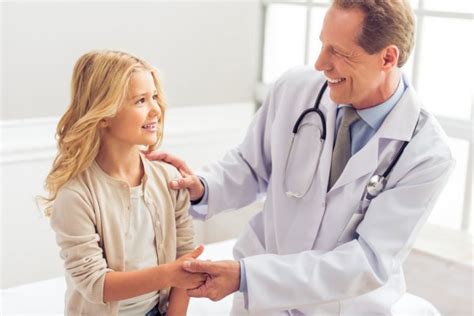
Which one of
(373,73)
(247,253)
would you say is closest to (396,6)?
(373,73)

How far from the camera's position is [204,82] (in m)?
3.60

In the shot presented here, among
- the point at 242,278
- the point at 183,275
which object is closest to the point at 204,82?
the point at 242,278

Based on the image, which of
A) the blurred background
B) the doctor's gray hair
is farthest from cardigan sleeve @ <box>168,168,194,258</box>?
the blurred background

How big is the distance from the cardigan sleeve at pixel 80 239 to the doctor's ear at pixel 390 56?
869 mm

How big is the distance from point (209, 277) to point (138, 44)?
1.70 metres

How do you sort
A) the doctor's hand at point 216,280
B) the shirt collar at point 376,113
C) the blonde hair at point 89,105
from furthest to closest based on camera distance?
the shirt collar at point 376,113 → the doctor's hand at point 216,280 → the blonde hair at point 89,105

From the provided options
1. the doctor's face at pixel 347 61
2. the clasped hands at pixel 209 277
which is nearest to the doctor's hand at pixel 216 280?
the clasped hands at pixel 209 277

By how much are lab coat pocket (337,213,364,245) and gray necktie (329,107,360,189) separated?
12 centimetres

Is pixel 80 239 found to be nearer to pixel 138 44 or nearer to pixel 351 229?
pixel 351 229

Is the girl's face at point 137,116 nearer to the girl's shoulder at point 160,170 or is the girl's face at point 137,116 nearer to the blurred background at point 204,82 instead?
the girl's shoulder at point 160,170

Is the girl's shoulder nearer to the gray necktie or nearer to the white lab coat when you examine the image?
the white lab coat

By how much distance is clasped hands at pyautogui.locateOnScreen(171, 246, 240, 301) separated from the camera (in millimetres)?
1809

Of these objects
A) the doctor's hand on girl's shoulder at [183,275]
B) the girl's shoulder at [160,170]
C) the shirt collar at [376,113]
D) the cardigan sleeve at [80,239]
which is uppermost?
the shirt collar at [376,113]

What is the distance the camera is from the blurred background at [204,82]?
2889 millimetres
